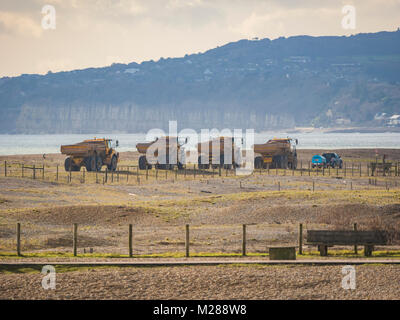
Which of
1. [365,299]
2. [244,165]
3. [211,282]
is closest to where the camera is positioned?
[365,299]

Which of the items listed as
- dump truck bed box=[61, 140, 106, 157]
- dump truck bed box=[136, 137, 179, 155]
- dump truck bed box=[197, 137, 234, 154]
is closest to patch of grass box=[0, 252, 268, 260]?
dump truck bed box=[61, 140, 106, 157]

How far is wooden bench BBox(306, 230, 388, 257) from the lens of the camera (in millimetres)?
24609

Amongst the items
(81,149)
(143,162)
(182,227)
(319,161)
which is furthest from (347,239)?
(319,161)

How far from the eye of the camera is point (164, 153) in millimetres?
73625

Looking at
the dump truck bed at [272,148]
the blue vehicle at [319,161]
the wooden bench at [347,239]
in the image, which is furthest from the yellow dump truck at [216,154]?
the wooden bench at [347,239]

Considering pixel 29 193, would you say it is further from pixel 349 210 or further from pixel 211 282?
pixel 211 282

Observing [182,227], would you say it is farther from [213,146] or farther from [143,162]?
[213,146]

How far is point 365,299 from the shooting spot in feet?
58.4

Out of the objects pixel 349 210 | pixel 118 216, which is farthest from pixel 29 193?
pixel 349 210

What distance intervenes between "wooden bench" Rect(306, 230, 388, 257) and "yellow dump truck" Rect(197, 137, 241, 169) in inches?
2065

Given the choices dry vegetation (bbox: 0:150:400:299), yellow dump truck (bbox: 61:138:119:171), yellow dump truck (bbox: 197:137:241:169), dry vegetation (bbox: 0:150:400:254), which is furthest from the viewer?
yellow dump truck (bbox: 197:137:241:169)

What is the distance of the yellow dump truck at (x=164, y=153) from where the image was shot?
73438mm

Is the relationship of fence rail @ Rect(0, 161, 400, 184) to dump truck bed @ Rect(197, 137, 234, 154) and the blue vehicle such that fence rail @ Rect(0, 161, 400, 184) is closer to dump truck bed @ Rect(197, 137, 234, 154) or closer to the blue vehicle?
the blue vehicle
